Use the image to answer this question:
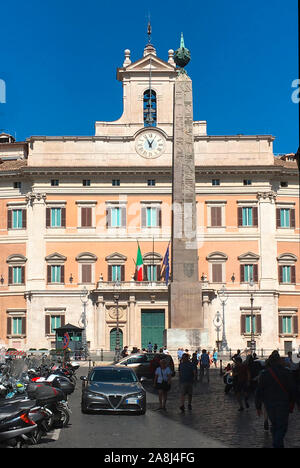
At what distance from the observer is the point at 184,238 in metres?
33.8

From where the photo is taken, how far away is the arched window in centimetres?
5653

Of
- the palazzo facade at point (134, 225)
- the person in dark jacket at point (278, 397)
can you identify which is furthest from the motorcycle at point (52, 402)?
the palazzo facade at point (134, 225)

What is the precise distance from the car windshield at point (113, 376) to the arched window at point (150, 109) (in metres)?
38.9

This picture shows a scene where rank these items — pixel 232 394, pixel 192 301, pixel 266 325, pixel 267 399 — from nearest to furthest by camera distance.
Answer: pixel 267 399
pixel 232 394
pixel 192 301
pixel 266 325

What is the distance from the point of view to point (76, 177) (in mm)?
55531

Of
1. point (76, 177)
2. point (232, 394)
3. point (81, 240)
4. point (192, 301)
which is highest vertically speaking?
point (76, 177)

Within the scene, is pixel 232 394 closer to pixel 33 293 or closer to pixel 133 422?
pixel 133 422

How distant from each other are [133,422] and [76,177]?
40331mm

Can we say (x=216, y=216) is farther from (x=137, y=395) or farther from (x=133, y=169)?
(x=137, y=395)

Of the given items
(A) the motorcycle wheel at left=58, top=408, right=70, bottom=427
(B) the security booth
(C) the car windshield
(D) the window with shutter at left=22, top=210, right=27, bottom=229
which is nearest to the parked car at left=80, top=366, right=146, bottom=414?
(C) the car windshield

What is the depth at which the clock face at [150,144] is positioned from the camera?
5541 cm

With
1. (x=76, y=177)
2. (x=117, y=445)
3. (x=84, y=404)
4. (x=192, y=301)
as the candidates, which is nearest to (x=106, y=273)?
(x=76, y=177)

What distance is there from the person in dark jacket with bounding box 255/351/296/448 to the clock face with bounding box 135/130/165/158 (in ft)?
147

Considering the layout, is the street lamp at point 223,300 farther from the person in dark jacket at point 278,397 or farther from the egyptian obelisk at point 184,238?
the person in dark jacket at point 278,397
